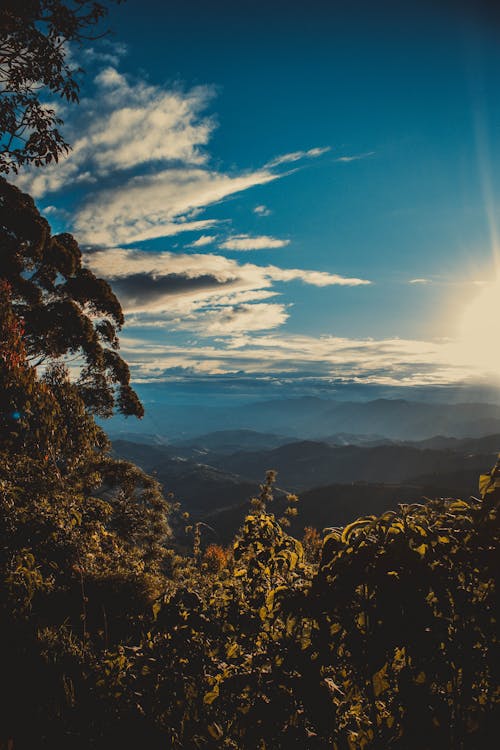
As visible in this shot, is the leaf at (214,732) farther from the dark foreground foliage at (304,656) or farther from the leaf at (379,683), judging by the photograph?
the leaf at (379,683)

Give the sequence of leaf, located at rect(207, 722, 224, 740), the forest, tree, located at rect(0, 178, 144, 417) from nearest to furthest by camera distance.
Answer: the forest → leaf, located at rect(207, 722, 224, 740) → tree, located at rect(0, 178, 144, 417)

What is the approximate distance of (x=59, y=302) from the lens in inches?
727

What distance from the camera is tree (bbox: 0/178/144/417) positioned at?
1648 cm

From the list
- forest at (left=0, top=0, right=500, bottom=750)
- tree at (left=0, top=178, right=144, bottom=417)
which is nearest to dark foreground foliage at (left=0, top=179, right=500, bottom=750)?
forest at (left=0, top=0, right=500, bottom=750)

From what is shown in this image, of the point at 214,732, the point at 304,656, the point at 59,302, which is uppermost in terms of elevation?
the point at 59,302

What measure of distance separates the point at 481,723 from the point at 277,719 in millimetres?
1088

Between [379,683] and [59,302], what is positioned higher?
[59,302]

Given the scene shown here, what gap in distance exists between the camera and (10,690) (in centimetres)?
386

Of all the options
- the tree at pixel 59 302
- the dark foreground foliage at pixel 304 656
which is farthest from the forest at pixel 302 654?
the tree at pixel 59 302

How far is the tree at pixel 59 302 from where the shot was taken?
54.1ft

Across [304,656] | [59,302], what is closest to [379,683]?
[304,656]

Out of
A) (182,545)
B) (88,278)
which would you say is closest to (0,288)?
(88,278)

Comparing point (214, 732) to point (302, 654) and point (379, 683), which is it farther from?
point (379, 683)

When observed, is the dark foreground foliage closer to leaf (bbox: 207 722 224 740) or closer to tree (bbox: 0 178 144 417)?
leaf (bbox: 207 722 224 740)
